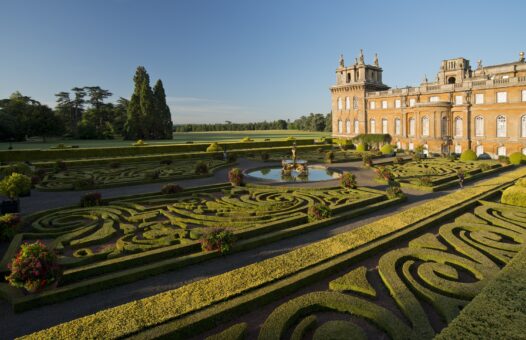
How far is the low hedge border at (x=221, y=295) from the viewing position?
6.15 m

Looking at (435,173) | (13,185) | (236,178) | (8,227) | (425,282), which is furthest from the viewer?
(435,173)

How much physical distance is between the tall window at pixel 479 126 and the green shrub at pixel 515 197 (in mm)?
33817

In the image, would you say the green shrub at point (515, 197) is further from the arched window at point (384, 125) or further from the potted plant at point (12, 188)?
the arched window at point (384, 125)

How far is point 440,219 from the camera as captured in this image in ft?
43.3

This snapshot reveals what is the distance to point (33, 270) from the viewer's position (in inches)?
298

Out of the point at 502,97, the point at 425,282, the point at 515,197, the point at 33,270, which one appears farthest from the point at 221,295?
the point at 502,97

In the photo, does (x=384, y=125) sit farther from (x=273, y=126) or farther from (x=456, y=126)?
(x=273, y=126)

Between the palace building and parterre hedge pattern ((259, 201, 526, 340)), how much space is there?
37.4 metres

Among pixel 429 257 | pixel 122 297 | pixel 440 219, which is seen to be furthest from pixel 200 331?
pixel 440 219

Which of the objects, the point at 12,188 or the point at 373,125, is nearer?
the point at 12,188

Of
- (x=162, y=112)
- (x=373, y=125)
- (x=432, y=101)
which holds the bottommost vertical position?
(x=373, y=125)

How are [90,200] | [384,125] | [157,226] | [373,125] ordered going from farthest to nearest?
[373,125]
[384,125]
[90,200]
[157,226]

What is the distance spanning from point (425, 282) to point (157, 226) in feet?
31.1

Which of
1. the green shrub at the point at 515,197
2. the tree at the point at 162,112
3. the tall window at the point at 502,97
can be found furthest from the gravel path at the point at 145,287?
the tree at the point at 162,112
